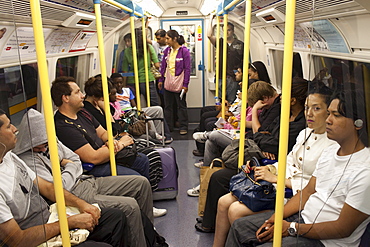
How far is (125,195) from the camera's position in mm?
3197

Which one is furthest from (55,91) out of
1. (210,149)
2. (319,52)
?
(319,52)

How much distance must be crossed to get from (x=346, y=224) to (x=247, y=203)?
1.20 m

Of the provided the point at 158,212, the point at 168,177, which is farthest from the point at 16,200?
the point at 168,177

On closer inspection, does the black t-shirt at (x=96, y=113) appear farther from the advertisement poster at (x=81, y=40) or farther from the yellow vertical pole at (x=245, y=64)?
the yellow vertical pole at (x=245, y=64)

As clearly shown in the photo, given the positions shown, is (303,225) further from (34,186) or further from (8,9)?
(8,9)

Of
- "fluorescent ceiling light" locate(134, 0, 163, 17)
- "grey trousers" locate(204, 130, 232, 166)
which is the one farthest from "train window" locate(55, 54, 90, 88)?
"grey trousers" locate(204, 130, 232, 166)

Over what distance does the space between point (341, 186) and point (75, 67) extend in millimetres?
3943

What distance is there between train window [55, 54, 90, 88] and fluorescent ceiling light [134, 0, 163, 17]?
136 cm

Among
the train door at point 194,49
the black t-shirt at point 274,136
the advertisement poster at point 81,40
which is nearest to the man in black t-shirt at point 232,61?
the black t-shirt at point 274,136

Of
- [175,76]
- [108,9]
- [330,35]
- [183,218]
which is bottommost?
[183,218]

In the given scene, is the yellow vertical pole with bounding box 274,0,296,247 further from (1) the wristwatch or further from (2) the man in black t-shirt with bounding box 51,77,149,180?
(2) the man in black t-shirt with bounding box 51,77,149,180

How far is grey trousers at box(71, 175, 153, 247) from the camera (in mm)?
2814

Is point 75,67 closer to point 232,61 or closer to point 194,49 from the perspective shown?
point 232,61

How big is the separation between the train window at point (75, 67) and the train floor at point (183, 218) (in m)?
1.90
